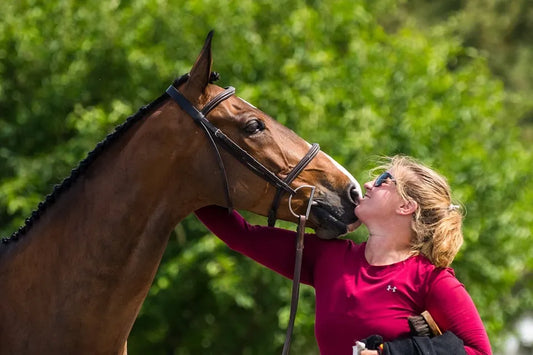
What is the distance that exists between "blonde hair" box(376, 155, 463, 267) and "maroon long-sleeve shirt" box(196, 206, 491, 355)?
0.06m

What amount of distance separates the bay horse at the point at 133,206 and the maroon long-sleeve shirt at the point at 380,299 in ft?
Answer: 0.64

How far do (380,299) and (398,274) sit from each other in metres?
0.12

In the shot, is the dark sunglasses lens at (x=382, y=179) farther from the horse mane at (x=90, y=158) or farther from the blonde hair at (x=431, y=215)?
the horse mane at (x=90, y=158)

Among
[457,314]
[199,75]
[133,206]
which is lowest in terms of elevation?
[457,314]

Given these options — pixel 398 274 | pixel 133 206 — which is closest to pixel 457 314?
pixel 398 274

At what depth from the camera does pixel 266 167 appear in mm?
3572

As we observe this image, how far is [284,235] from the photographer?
3.72 metres

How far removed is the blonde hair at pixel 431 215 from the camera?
327 centimetres

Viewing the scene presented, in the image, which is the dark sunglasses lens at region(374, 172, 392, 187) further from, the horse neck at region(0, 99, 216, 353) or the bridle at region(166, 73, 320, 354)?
the horse neck at region(0, 99, 216, 353)

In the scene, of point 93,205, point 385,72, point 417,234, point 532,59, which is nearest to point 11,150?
point 385,72

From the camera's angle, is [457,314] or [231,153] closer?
[457,314]

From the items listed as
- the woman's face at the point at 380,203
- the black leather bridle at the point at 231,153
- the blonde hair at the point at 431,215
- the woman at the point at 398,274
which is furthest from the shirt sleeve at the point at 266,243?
the blonde hair at the point at 431,215

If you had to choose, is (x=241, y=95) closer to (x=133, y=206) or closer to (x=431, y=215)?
(x=133, y=206)

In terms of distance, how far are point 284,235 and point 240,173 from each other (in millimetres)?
349
